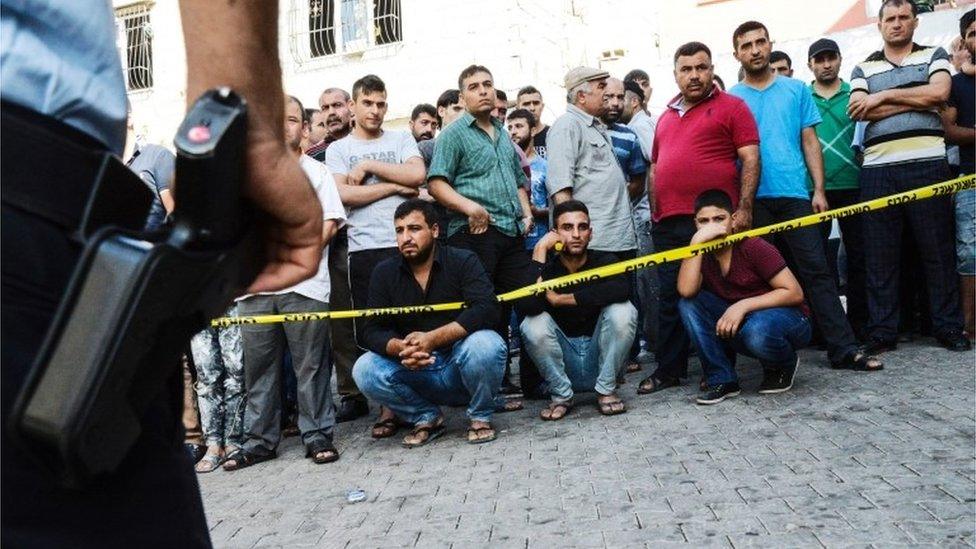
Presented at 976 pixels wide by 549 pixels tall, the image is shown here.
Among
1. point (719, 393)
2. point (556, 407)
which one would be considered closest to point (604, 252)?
point (556, 407)

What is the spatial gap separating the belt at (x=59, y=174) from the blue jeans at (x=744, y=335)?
16.7 ft

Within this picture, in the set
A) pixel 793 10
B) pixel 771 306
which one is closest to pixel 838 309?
pixel 771 306

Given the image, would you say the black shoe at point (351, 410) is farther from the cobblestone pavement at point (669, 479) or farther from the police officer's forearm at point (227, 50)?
the police officer's forearm at point (227, 50)

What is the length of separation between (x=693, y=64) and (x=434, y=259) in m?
2.12

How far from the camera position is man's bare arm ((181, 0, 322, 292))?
3.82 feet

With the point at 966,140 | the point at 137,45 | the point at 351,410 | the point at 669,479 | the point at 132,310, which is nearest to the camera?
the point at 132,310

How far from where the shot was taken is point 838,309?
643 centimetres

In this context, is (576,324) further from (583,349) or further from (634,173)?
(634,173)

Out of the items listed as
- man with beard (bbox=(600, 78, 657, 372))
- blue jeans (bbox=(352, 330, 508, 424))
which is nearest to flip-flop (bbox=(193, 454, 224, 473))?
blue jeans (bbox=(352, 330, 508, 424))

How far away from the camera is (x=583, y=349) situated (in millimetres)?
6234

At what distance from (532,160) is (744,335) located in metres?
3.11

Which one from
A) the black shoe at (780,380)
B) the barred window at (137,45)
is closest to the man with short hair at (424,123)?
the black shoe at (780,380)

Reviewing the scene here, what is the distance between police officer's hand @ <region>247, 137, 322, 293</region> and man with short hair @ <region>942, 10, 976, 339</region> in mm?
6239

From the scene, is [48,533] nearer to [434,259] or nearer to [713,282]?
[434,259]
